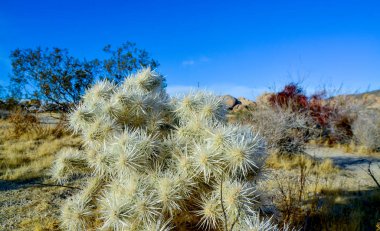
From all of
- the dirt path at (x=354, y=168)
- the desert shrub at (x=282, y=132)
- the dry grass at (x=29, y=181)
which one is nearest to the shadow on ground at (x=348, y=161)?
the dirt path at (x=354, y=168)

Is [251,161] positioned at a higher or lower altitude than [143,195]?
higher

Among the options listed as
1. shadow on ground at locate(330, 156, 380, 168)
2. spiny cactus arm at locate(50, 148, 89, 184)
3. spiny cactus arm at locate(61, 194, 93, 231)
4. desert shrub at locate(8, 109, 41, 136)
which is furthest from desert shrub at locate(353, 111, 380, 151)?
desert shrub at locate(8, 109, 41, 136)

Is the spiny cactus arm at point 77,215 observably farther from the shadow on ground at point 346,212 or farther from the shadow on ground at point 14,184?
the shadow on ground at point 14,184

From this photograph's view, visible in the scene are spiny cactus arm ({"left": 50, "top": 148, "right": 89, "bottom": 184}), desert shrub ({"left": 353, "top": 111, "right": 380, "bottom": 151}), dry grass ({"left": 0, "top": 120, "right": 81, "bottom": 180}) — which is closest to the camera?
spiny cactus arm ({"left": 50, "top": 148, "right": 89, "bottom": 184})

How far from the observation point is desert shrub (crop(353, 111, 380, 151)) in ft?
37.6

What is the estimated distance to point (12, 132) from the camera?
37.7 feet

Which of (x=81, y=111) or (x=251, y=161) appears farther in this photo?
(x=81, y=111)

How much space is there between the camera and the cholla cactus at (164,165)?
245cm

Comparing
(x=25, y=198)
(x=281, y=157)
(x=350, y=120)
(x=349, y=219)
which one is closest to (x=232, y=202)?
(x=349, y=219)

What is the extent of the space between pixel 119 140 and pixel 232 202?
3.51 feet

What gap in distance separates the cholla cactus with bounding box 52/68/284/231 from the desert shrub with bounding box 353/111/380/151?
984cm

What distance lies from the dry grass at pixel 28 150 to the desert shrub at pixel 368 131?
980 cm

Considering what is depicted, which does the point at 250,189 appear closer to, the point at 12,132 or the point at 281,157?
the point at 281,157

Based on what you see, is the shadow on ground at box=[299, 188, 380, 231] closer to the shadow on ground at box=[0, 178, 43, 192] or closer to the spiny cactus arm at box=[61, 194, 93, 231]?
the spiny cactus arm at box=[61, 194, 93, 231]
